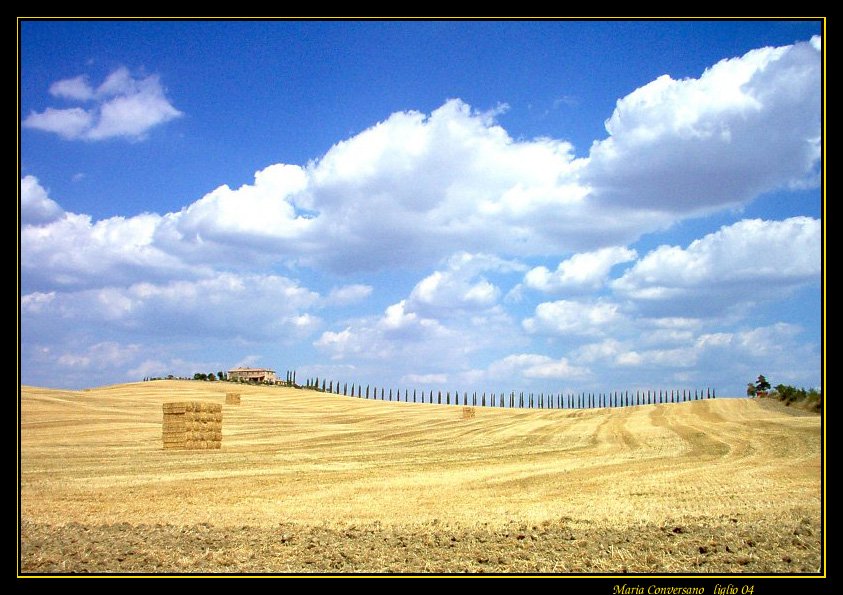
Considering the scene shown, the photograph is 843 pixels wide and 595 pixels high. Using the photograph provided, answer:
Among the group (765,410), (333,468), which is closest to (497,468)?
(333,468)

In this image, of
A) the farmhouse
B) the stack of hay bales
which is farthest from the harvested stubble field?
the farmhouse

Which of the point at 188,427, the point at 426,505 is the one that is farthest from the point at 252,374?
the point at 426,505

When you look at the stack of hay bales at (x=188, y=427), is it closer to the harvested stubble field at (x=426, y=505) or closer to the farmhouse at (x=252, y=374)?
the harvested stubble field at (x=426, y=505)

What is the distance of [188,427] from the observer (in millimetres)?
27484

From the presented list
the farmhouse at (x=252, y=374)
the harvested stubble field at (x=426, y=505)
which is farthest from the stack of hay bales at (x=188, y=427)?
the farmhouse at (x=252, y=374)

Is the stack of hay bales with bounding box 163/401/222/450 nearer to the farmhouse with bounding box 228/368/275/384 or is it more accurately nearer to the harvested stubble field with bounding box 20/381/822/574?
the harvested stubble field with bounding box 20/381/822/574

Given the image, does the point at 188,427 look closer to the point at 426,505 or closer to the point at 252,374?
the point at 426,505

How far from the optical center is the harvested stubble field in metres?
8.69

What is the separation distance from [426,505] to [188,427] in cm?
1726

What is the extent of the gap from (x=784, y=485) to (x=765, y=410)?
38.1 metres

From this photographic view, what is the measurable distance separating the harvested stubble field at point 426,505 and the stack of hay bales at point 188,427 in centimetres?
82

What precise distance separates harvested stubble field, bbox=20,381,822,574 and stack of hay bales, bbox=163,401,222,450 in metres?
0.82
